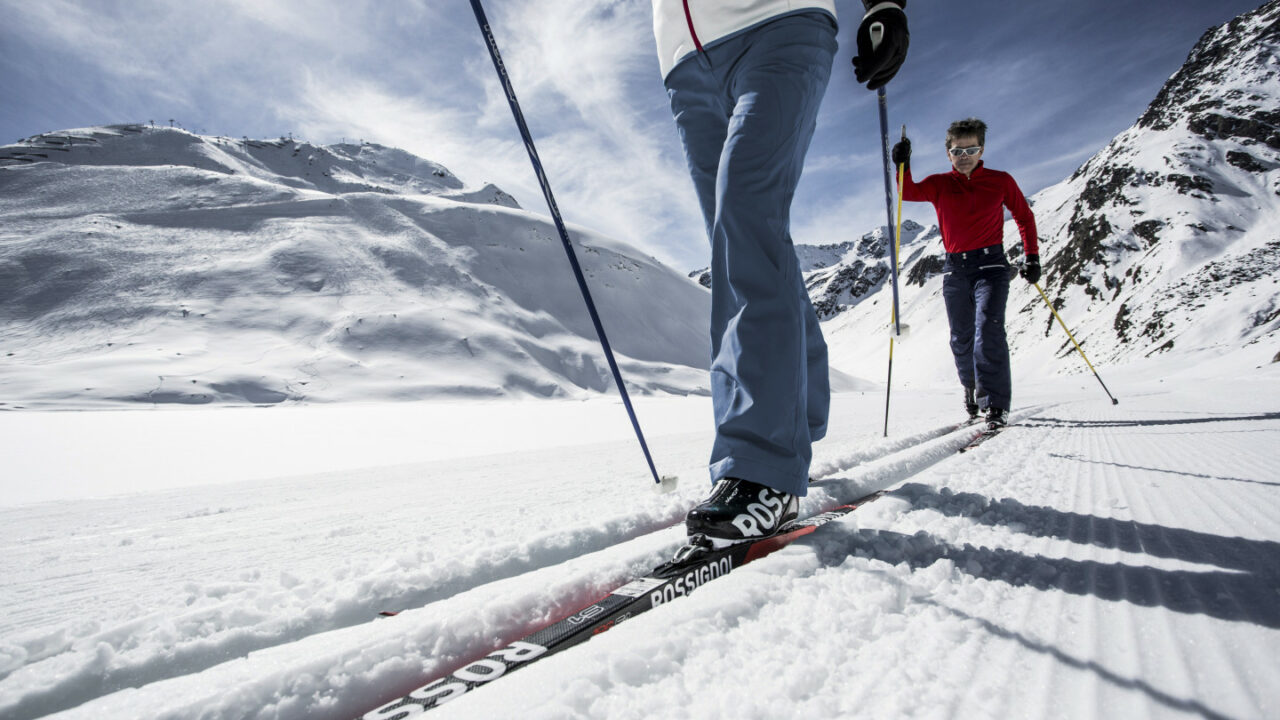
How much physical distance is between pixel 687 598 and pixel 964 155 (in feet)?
14.5

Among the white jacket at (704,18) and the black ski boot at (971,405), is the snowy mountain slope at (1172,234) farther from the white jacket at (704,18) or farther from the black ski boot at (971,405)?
the white jacket at (704,18)

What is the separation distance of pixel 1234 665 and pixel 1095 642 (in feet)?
0.38

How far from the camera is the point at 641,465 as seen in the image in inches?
105

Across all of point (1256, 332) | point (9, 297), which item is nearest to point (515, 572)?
point (1256, 332)

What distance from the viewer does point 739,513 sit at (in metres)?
1.18

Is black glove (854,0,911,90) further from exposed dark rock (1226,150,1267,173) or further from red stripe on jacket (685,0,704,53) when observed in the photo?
exposed dark rock (1226,150,1267,173)

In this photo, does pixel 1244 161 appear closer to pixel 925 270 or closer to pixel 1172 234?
pixel 1172 234

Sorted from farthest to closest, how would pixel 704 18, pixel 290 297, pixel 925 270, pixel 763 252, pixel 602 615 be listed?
pixel 925 270 → pixel 290 297 → pixel 704 18 → pixel 763 252 → pixel 602 615

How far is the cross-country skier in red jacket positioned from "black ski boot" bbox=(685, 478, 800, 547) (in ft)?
9.94

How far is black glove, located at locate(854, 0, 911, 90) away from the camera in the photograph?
62.9 inches

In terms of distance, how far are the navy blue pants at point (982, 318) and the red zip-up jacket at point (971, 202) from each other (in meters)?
0.12

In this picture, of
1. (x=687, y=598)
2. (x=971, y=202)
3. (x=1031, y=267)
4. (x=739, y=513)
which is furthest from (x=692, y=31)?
(x=1031, y=267)

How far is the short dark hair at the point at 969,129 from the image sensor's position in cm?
395

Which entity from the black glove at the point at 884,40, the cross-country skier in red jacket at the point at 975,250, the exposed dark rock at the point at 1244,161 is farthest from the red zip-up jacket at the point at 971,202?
the exposed dark rock at the point at 1244,161
